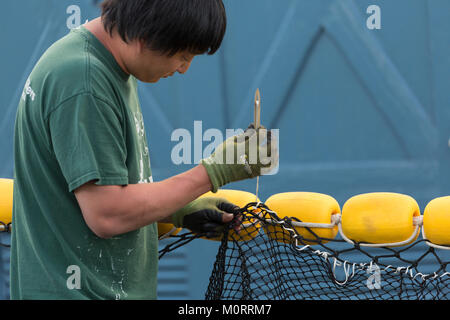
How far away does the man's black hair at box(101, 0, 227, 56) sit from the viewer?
0.93m

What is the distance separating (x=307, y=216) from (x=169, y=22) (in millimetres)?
669

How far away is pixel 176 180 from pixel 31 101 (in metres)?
0.29

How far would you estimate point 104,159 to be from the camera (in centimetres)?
93

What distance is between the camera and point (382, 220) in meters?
1.34

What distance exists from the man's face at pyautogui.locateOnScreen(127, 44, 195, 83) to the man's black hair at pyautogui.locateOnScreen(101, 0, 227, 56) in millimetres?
23

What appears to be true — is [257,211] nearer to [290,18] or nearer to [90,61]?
[90,61]

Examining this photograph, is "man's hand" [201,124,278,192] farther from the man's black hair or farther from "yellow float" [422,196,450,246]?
"yellow float" [422,196,450,246]

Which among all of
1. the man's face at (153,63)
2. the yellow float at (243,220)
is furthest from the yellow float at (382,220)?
the man's face at (153,63)

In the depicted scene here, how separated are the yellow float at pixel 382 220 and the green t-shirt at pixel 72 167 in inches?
21.2

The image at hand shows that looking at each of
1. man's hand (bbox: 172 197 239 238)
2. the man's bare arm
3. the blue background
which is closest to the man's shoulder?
the man's bare arm

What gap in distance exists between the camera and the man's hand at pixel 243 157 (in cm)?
106

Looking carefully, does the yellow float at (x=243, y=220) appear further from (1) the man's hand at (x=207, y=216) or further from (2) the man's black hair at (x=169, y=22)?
(2) the man's black hair at (x=169, y=22)

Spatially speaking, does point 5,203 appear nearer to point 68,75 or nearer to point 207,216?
point 207,216
